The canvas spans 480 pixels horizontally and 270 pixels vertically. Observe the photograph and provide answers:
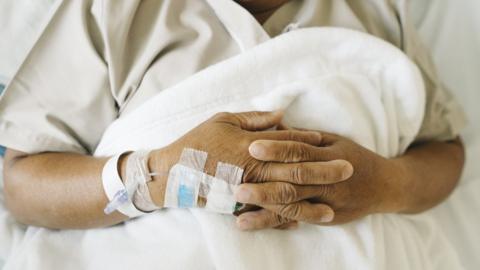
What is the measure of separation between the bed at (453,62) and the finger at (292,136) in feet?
1.64

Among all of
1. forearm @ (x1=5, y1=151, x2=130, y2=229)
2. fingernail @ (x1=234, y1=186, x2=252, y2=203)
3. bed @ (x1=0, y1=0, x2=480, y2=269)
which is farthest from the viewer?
bed @ (x1=0, y1=0, x2=480, y2=269)

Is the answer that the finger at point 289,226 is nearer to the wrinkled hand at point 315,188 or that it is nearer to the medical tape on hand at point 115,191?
the wrinkled hand at point 315,188

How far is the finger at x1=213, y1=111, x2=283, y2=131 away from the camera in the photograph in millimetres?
917

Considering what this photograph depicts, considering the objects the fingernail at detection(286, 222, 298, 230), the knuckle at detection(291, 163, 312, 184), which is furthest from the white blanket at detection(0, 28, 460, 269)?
the knuckle at detection(291, 163, 312, 184)

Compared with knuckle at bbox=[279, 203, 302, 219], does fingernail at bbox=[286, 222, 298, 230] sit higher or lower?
lower

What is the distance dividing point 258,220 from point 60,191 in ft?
1.23

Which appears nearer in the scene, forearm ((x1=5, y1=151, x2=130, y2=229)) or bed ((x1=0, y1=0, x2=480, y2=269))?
forearm ((x1=5, y1=151, x2=130, y2=229))

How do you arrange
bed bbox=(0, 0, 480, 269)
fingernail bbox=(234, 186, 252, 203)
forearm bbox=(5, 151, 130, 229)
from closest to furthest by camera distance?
1. fingernail bbox=(234, 186, 252, 203)
2. forearm bbox=(5, 151, 130, 229)
3. bed bbox=(0, 0, 480, 269)

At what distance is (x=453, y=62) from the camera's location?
5.07ft

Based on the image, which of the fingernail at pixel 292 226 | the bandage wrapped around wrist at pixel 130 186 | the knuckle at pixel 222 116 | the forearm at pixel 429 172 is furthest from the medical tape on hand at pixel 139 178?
the forearm at pixel 429 172

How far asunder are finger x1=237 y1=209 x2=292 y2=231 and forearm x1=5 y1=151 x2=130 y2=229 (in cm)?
23

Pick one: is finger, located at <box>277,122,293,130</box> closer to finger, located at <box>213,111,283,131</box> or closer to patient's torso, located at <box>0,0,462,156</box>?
finger, located at <box>213,111,283,131</box>

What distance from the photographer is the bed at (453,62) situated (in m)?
1.09

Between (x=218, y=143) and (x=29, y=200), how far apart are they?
395 millimetres
